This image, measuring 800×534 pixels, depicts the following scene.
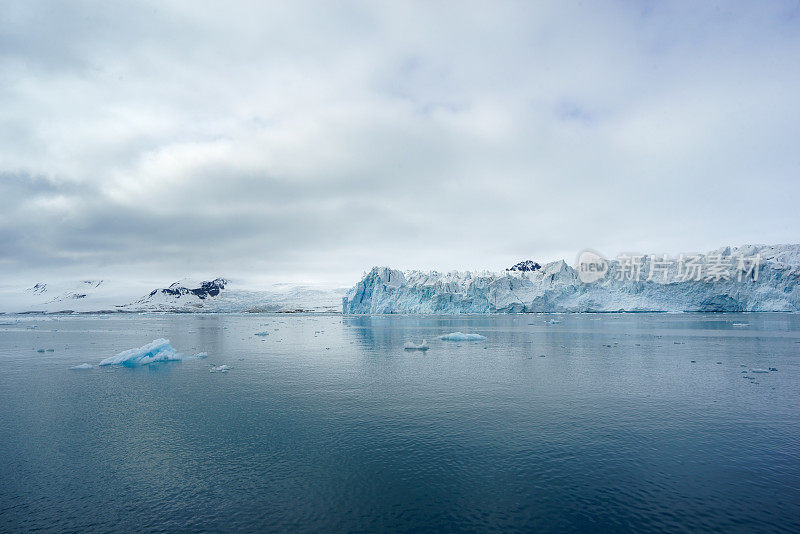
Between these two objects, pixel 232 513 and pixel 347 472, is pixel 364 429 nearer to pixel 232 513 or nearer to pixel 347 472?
pixel 347 472

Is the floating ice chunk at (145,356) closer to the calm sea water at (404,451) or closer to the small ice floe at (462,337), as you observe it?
the calm sea water at (404,451)

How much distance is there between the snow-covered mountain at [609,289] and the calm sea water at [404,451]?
76.4 meters

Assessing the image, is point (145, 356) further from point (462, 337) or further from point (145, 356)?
point (462, 337)

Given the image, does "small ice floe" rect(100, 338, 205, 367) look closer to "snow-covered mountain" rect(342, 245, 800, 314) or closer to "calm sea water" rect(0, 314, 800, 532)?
"calm sea water" rect(0, 314, 800, 532)

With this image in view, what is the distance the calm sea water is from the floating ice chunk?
3.92m

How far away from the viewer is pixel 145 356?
2756cm

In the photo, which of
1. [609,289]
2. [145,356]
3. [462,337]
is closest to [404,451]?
[145,356]

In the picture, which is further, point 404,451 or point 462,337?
point 462,337

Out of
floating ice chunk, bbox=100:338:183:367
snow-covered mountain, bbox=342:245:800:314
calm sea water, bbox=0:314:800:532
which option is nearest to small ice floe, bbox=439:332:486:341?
calm sea water, bbox=0:314:800:532

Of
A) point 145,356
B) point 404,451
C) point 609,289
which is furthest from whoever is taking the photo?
point 609,289

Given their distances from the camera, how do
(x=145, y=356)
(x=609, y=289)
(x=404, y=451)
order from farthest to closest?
(x=609, y=289), (x=145, y=356), (x=404, y=451)

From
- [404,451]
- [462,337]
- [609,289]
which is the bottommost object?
[404,451]

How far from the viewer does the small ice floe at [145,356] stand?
26.8 meters

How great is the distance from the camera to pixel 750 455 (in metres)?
11.2
